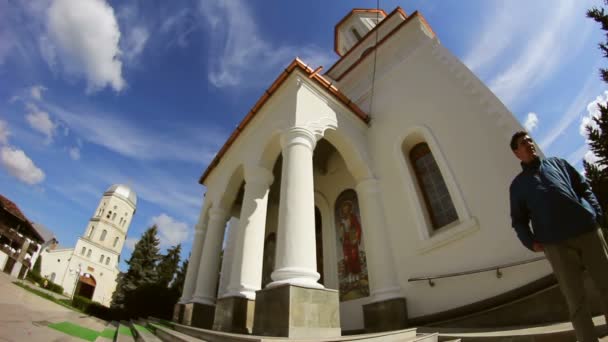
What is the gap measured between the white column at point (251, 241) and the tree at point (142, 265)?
23.1 meters

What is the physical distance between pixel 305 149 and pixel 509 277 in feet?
13.2

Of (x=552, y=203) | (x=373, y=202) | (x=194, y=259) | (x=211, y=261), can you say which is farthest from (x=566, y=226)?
(x=194, y=259)

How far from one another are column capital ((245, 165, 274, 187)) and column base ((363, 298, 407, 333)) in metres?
3.65

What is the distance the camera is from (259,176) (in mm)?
6762

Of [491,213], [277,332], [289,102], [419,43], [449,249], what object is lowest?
[277,332]

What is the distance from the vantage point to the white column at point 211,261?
24.8ft

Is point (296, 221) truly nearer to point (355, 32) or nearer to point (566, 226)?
point (566, 226)

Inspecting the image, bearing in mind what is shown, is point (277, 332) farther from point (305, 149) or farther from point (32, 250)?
point (32, 250)

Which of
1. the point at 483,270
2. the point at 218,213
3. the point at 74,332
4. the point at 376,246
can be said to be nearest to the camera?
the point at 74,332

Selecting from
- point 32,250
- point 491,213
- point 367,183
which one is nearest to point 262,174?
point 367,183

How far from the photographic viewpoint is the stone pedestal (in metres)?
3.60

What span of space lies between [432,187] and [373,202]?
1.35 meters

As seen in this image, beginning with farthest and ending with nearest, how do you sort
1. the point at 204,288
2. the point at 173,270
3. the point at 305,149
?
1. the point at 173,270
2. the point at 204,288
3. the point at 305,149

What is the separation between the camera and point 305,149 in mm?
5566
